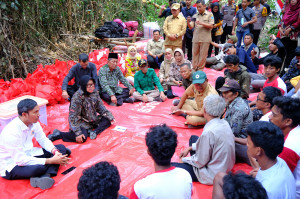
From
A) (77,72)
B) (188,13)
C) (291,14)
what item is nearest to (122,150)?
(77,72)

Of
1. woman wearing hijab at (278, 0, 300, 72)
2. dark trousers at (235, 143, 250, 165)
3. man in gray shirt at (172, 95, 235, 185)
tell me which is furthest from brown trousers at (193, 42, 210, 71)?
man in gray shirt at (172, 95, 235, 185)

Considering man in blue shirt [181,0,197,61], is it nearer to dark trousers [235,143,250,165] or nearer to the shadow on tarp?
the shadow on tarp

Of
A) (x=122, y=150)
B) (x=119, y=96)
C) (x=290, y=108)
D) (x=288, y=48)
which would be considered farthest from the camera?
(x=288, y=48)

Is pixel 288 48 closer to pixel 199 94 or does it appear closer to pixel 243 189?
pixel 199 94

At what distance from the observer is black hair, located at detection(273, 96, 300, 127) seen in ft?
6.20

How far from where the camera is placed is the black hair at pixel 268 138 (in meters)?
1.51

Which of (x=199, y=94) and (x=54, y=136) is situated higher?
(x=199, y=94)

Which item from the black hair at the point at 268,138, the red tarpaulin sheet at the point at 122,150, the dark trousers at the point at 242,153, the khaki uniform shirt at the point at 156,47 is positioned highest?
the khaki uniform shirt at the point at 156,47

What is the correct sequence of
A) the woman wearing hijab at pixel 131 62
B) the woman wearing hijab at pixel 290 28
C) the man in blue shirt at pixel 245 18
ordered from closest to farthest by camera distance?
the woman wearing hijab at pixel 290 28 → the woman wearing hijab at pixel 131 62 → the man in blue shirt at pixel 245 18

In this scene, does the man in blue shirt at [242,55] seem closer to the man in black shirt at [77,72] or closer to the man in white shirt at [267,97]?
the man in white shirt at [267,97]

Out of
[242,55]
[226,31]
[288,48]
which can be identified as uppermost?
[226,31]

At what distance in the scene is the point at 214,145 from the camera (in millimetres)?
2092

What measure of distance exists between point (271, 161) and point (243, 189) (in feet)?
1.75

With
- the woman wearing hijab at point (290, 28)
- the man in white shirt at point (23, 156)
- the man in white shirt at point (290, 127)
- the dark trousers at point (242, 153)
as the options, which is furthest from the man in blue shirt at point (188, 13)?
the man in white shirt at point (23, 156)
